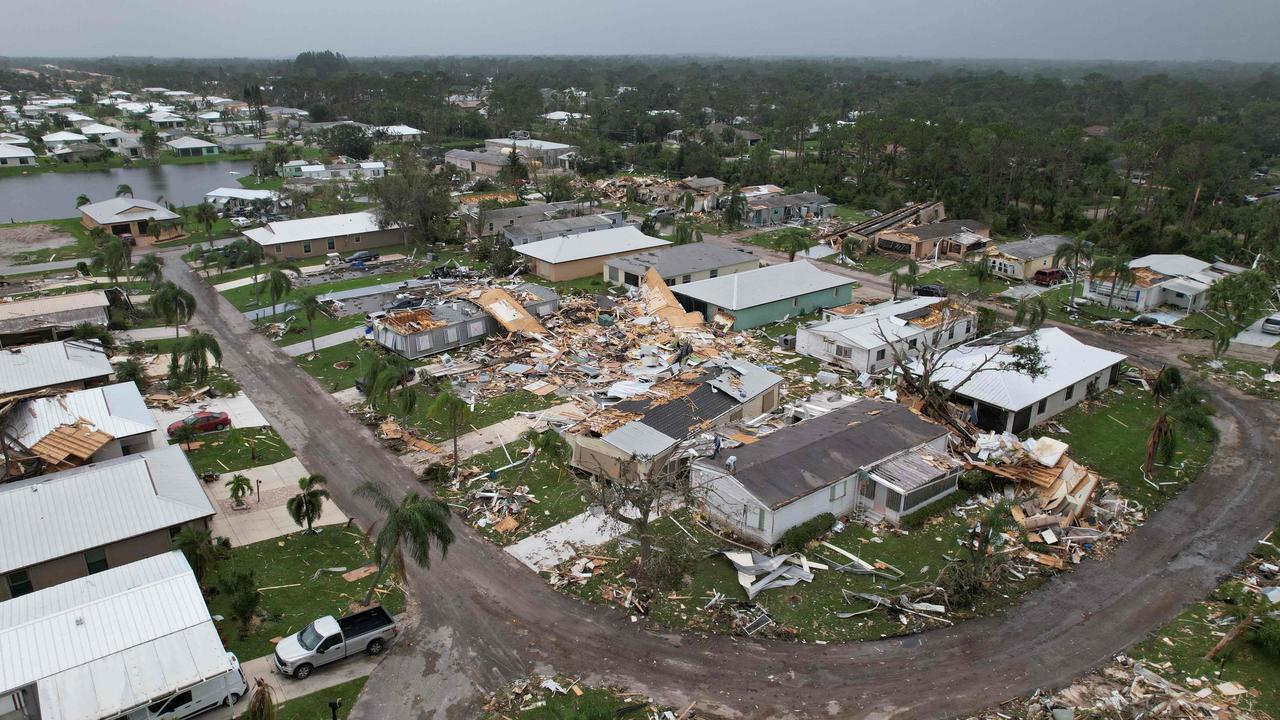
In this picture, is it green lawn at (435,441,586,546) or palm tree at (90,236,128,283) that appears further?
palm tree at (90,236,128,283)

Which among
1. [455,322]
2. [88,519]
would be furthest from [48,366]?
[455,322]

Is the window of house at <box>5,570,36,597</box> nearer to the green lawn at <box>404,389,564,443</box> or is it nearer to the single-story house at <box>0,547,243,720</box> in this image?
the single-story house at <box>0,547,243,720</box>

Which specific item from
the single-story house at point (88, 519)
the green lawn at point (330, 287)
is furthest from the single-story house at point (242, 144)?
the single-story house at point (88, 519)

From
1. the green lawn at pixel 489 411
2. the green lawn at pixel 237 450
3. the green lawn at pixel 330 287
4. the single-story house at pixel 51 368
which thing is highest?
the single-story house at pixel 51 368

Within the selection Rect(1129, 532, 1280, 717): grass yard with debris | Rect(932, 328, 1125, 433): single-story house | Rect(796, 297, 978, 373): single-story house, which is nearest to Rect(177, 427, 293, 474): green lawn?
Rect(796, 297, 978, 373): single-story house

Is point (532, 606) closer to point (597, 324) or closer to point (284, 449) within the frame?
point (284, 449)

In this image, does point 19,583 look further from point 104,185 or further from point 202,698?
point 104,185

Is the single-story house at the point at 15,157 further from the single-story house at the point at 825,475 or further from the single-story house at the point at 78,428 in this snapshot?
the single-story house at the point at 825,475
